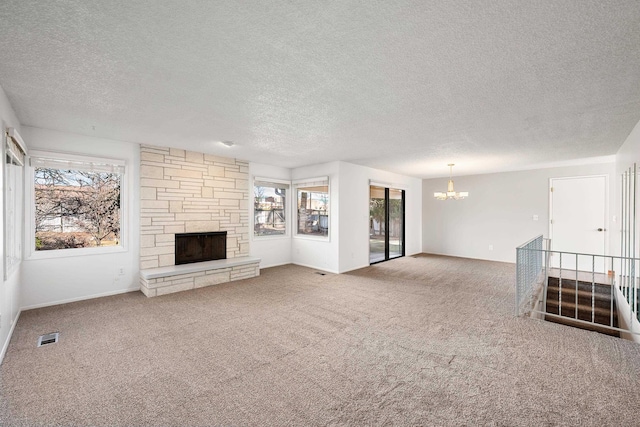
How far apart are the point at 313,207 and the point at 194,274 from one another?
3.09 m

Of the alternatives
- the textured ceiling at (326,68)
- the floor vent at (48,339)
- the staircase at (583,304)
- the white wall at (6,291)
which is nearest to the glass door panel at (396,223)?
the staircase at (583,304)

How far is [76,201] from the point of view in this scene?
4312mm

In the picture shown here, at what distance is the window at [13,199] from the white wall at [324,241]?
15.7ft

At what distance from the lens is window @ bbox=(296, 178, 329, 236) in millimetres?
6551

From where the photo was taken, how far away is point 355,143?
4.61m

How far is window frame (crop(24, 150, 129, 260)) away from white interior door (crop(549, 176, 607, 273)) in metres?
9.15

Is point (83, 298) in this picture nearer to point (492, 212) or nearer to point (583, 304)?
point (583, 304)

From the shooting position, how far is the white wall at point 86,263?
389 cm

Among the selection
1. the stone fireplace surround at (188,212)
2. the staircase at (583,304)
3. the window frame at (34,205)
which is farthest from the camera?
the stone fireplace surround at (188,212)

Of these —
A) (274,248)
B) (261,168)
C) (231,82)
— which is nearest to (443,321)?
(231,82)

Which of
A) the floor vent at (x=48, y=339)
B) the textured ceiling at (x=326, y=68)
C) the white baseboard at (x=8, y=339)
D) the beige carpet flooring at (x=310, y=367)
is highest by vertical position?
the textured ceiling at (x=326, y=68)

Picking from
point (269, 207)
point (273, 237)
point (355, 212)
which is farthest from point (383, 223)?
point (269, 207)

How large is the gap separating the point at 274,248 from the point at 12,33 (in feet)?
18.1

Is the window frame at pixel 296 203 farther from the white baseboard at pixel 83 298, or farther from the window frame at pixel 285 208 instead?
the white baseboard at pixel 83 298
